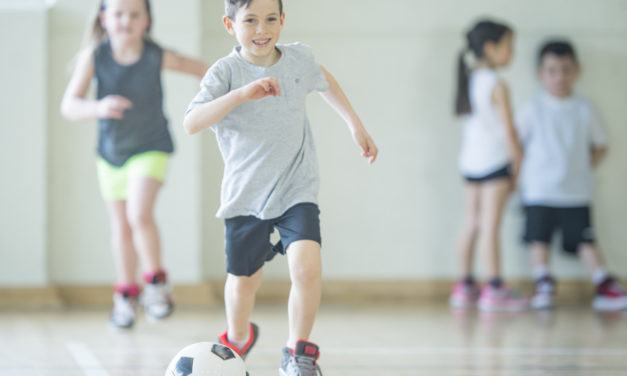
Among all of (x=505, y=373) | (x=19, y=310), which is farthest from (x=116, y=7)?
(x=505, y=373)

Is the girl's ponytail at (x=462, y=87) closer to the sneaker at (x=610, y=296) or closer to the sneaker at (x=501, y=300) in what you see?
the sneaker at (x=501, y=300)

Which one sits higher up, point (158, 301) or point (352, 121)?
point (352, 121)

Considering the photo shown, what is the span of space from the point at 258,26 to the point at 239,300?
0.67 m

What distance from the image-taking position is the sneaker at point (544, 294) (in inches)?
147

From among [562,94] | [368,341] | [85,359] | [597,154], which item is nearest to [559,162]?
[597,154]

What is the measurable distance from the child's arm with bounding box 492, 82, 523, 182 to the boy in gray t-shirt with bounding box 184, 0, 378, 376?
192 cm

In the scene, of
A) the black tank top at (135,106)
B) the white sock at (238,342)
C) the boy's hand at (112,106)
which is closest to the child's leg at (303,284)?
the white sock at (238,342)

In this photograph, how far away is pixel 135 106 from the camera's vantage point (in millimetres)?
2965

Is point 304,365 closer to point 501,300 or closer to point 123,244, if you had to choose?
point 123,244

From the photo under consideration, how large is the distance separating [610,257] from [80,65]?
2.62 metres

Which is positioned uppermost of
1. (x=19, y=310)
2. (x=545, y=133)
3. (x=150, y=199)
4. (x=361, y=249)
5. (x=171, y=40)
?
(x=171, y=40)

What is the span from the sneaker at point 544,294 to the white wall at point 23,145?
2245mm

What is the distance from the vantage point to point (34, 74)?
12.4 feet

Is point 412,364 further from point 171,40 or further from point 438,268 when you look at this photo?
point 171,40
